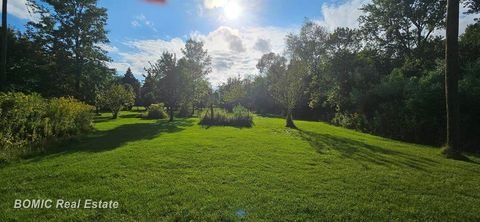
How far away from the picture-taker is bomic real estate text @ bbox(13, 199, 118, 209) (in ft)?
13.6

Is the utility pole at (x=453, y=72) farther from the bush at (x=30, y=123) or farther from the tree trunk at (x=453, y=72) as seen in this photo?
the bush at (x=30, y=123)

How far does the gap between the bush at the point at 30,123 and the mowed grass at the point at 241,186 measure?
4.08 ft

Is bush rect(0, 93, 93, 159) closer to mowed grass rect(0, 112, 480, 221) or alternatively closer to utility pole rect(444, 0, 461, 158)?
mowed grass rect(0, 112, 480, 221)

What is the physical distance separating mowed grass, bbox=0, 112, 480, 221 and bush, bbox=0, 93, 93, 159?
4.08 ft

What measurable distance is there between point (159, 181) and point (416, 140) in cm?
1603

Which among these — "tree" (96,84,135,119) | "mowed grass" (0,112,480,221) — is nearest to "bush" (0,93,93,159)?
"mowed grass" (0,112,480,221)

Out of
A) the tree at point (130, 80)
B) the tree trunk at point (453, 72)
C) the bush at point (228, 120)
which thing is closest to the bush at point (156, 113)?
the bush at point (228, 120)

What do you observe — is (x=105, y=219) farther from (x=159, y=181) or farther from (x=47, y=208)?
(x=159, y=181)

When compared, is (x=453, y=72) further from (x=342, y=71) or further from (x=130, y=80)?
(x=130, y=80)

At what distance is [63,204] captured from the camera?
13.9ft

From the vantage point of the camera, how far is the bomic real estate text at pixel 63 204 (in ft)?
13.6

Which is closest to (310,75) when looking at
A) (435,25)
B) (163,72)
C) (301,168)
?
(435,25)

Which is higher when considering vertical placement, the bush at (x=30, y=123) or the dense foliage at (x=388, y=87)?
the dense foliage at (x=388, y=87)

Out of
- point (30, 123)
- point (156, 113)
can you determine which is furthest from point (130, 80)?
point (30, 123)
